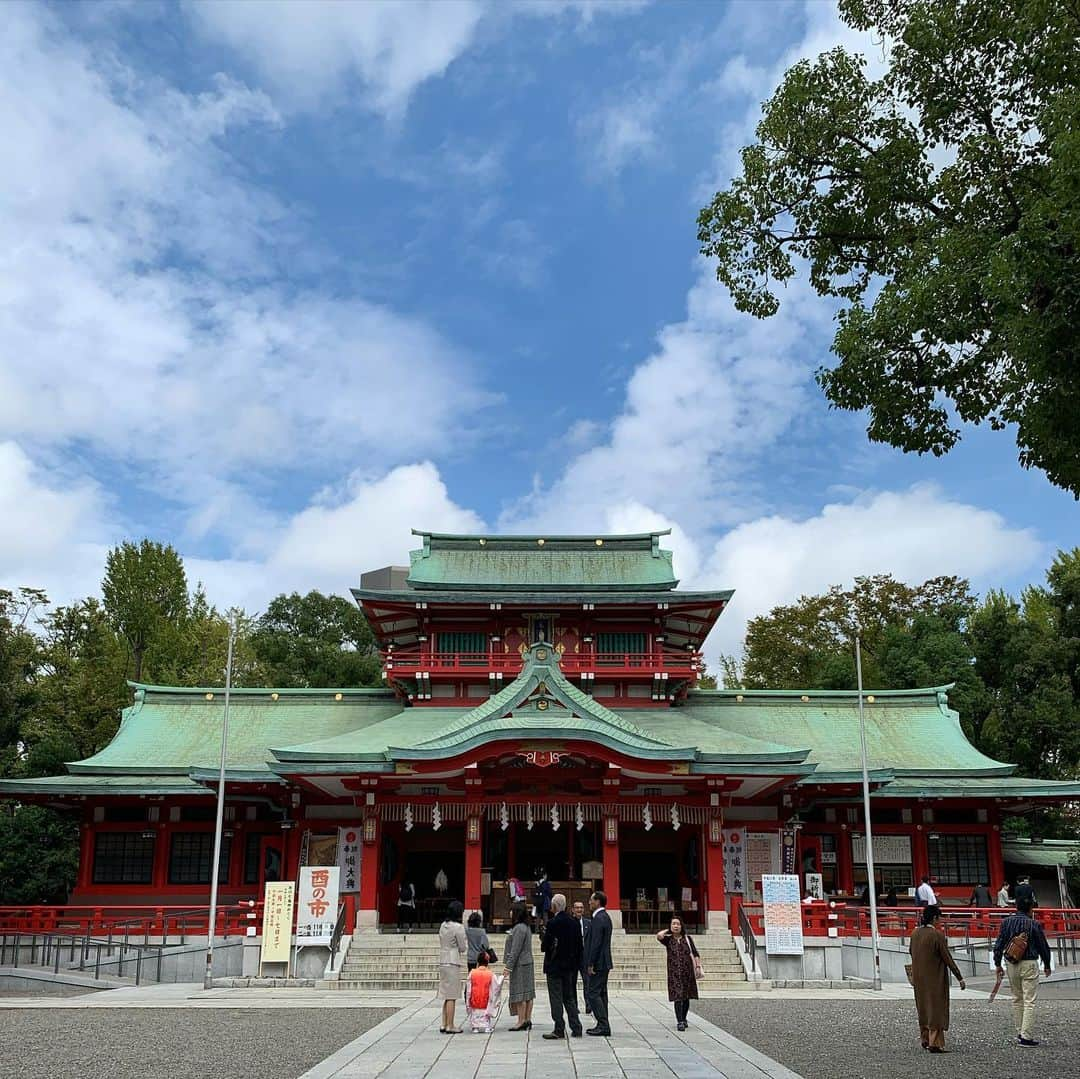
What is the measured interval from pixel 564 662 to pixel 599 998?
19.2 m

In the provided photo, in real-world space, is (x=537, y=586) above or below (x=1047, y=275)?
above

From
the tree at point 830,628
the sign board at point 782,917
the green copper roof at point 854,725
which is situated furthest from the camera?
the tree at point 830,628

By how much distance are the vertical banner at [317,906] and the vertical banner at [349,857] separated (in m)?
5.09

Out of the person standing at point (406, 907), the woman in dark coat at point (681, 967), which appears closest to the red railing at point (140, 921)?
the person standing at point (406, 907)

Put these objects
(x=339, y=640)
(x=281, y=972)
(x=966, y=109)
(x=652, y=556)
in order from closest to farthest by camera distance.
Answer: (x=966, y=109), (x=281, y=972), (x=652, y=556), (x=339, y=640)

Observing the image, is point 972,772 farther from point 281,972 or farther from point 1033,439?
point 1033,439

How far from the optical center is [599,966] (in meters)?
15.0

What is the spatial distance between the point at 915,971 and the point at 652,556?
80.1 feet

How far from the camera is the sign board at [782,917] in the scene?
23656mm

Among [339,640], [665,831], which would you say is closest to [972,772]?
[665,831]

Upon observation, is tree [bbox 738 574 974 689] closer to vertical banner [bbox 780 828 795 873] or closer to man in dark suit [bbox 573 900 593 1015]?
vertical banner [bbox 780 828 795 873]

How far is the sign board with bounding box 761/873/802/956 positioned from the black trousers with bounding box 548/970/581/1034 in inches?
400

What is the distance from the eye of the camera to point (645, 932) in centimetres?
2756

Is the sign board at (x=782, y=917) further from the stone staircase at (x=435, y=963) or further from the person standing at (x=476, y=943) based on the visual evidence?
the person standing at (x=476, y=943)
